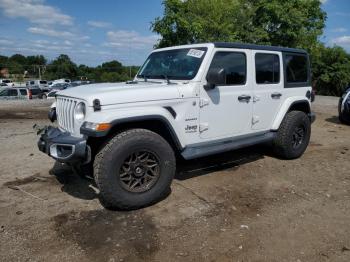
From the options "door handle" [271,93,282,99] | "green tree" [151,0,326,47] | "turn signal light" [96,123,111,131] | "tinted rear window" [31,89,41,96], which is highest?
"green tree" [151,0,326,47]

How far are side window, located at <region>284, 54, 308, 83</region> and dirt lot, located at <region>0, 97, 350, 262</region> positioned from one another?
148cm

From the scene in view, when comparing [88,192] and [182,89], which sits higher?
[182,89]

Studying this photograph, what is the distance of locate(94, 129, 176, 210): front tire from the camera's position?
3910 mm

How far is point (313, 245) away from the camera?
3.44m

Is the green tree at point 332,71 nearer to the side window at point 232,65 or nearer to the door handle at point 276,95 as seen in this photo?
the door handle at point 276,95

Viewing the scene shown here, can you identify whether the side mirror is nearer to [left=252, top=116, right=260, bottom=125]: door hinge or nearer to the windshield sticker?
the windshield sticker

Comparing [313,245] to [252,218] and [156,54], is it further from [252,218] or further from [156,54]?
[156,54]

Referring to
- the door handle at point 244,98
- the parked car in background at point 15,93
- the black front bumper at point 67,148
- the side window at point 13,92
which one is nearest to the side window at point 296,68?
the door handle at point 244,98

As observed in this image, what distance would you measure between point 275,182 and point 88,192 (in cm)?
264

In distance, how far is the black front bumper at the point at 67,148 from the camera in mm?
3887

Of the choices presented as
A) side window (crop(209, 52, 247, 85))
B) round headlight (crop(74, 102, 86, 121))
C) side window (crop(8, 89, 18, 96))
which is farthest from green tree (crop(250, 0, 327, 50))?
side window (crop(8, 89, 18, 96))

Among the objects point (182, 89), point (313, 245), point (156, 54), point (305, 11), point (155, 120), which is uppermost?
point (305, 11)

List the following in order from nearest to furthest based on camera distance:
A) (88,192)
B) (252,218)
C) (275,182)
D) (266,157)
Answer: (252,218)
(88,192)
(275,182)
(266,157)

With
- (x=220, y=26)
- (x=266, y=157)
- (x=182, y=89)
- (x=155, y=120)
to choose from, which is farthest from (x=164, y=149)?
(x=220, y=26)
